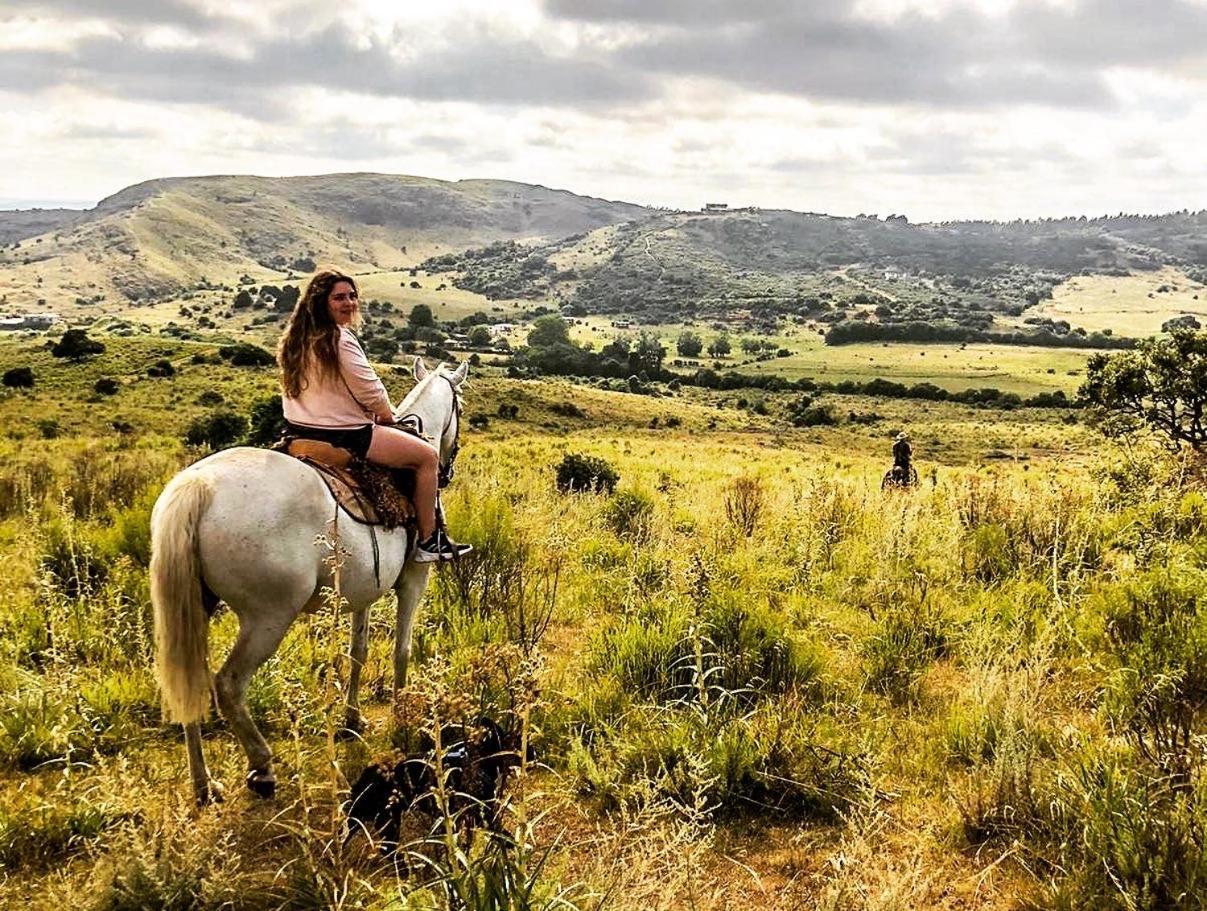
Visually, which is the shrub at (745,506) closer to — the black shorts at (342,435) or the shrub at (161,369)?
the black shorts at (342,435)

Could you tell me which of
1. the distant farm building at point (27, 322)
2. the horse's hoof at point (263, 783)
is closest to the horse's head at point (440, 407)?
the horse's hoof at point (263, 783)

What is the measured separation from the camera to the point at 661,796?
406 cm

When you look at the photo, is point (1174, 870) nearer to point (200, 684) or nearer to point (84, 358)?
point (200, 684)

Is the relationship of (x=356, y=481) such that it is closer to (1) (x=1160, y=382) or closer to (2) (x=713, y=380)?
(1) (x=1160, y=382)

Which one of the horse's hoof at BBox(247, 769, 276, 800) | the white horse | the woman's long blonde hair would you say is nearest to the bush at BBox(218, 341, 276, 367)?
the woman's long blonde hair

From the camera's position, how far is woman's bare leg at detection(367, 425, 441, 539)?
5.05 meters

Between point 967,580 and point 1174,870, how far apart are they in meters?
4.79

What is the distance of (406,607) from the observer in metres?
5.31

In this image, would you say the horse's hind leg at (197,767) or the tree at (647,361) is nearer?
the horse's hind leg at (197,767)

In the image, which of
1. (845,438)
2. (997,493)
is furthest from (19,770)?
(845,438)

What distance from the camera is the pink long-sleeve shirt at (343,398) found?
495 cm

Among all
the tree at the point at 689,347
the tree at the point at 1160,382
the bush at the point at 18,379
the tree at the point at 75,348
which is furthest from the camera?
the tree at the point at 689,347

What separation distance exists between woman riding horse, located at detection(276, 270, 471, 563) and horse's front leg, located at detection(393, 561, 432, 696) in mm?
762

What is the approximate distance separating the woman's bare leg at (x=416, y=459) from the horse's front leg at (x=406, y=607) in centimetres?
27
